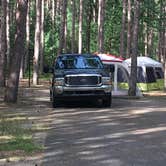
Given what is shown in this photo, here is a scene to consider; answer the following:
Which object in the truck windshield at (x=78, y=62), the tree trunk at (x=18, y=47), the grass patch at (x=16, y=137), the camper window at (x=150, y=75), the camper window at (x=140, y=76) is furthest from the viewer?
the camper window at (x=150, y=75)

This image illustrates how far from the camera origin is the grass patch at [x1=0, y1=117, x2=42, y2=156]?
10.3 meters

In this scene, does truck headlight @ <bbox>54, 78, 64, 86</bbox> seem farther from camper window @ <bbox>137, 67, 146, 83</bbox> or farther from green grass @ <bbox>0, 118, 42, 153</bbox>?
camper window @ <bbox>137, 67, 146, 83</bbox>

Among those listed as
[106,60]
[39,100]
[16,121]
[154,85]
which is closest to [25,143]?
[16,121]

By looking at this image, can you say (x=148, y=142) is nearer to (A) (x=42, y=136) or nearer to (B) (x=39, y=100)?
(A) (x=42, y=136)

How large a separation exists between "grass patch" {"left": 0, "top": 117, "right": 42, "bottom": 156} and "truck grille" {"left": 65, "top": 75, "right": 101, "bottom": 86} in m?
4.27

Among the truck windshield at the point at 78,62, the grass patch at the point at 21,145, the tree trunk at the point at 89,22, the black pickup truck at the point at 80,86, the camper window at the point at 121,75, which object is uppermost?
the tree trunk at the point at 89,22

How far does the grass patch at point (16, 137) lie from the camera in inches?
407

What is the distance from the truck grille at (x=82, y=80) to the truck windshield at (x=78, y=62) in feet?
A: 3.33

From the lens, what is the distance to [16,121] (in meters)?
14.5

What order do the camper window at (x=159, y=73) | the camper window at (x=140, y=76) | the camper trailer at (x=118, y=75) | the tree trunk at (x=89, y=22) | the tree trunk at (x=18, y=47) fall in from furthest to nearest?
the tree trunk at (x=89, y=22) → the camper window at (x=159, y=73) → the camper window at (x=140, y=76) → the camper trailer at (x=118, y=75) → the tree trunk at (x=18, y=47)

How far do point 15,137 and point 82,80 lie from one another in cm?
715

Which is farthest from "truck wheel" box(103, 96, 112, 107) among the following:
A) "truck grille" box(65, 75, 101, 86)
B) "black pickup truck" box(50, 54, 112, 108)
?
"truck grille" box(65, 75, 101, 86)

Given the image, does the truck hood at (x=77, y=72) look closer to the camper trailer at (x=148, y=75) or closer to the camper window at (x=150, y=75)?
the camper trailer at (x=148, y=75)

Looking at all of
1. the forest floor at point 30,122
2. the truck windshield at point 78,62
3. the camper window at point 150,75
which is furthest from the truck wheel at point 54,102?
the camper window at point 150,75
